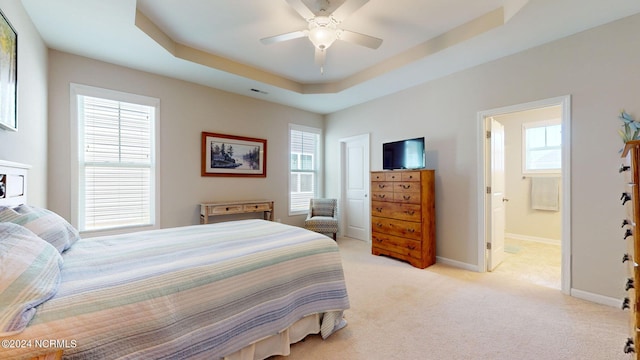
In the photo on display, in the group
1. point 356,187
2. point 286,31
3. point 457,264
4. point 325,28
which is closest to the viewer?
point 325,28

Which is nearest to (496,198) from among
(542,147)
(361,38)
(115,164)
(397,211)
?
(397,211)

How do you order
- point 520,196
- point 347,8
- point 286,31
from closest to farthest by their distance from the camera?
point 347,8, point 286,31, point 520,196

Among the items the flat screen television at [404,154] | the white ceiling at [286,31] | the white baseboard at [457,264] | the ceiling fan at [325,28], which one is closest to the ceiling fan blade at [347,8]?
the ceiling fan at [325,28]

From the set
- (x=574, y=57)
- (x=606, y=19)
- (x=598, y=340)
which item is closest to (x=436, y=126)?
(x=574, y=57)

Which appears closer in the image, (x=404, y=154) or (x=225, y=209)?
(x=404, y=154)

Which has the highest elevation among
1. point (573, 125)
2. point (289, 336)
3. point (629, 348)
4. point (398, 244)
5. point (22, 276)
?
point (573, 125)

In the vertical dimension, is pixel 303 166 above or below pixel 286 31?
below

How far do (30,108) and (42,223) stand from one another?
1664mm

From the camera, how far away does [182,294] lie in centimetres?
122

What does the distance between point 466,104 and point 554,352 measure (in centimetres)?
276

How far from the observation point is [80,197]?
310 cm

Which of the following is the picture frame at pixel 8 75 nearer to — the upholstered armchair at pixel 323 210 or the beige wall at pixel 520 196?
the upholstered armchair at pixel 323 210

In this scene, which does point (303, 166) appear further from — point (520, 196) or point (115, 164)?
point (520, 196)

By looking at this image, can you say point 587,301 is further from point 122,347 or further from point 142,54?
point 142,54
